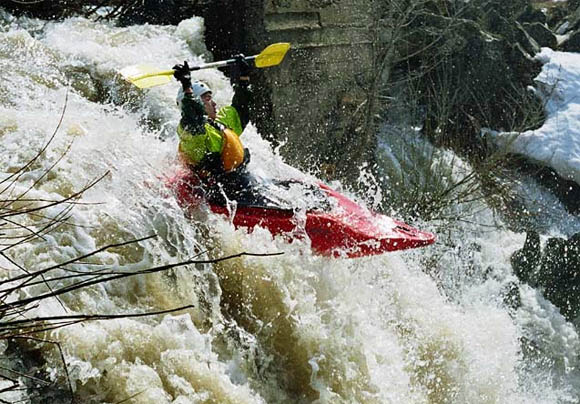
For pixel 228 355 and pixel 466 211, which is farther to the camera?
pixel 466 211

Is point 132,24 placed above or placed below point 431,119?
above

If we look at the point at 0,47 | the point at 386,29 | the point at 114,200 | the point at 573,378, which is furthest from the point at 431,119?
the point at 114,200

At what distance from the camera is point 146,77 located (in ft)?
17.0

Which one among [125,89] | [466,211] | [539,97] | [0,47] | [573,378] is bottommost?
[573,378]

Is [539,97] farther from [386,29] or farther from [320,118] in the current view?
[320,118]

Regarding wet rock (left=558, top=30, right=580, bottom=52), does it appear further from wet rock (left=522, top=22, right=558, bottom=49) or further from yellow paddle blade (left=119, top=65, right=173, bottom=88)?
yellow paddle blade (left=119, top=65, right=173, bottom=88)

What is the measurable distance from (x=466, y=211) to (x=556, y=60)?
3774 mm

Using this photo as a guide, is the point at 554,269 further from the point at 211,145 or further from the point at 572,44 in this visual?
the point at 211,145

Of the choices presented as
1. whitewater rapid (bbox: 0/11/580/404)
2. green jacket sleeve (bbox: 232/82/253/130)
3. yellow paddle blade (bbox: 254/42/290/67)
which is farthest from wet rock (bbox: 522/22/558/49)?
green jacket sleeve (bbox: 232/82/253/130)

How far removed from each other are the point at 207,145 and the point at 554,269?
6.45m

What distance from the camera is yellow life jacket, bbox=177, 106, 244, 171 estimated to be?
4668mm

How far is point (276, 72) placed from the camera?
8.38 metres

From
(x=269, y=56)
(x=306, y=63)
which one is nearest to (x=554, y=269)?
(x=306, y=63)

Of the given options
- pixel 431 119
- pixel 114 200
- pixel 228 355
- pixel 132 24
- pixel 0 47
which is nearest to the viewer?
pixel 228 355
